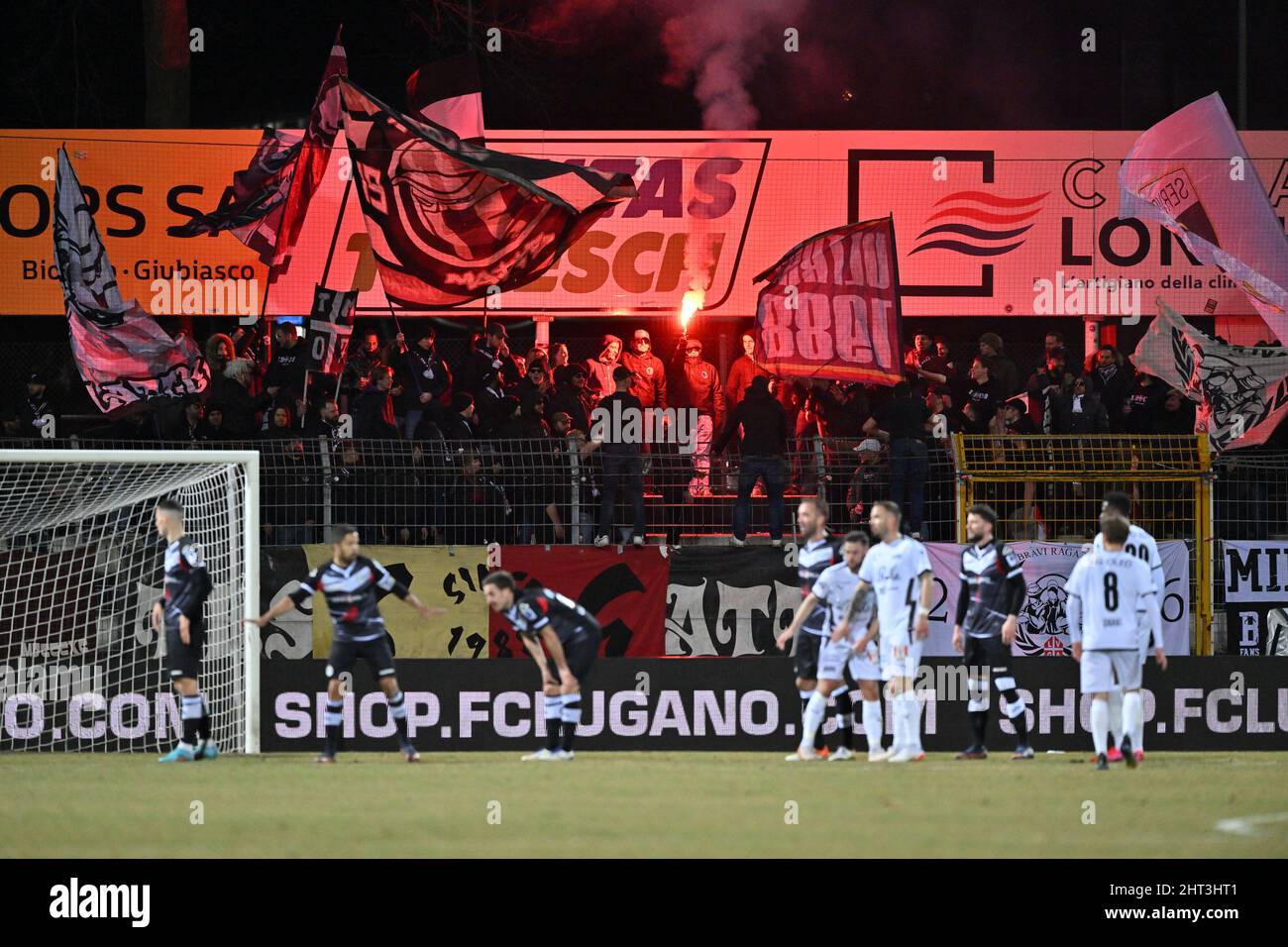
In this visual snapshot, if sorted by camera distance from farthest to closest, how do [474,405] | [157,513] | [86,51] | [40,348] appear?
[86,51]
[40,348]
[474,405]
[157,513]

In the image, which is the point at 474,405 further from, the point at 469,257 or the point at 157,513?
the point at 157,513

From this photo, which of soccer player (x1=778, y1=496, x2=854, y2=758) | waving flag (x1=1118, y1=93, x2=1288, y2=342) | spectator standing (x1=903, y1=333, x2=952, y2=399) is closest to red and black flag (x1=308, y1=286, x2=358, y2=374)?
soccer player (x1=778, y1=496, x2=854, y2=758)

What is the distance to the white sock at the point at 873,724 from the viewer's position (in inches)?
568

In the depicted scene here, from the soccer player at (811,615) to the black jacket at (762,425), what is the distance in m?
2.64

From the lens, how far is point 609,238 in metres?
21.7

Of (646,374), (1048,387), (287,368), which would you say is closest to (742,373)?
(646,374)

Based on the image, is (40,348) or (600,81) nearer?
(40,348)

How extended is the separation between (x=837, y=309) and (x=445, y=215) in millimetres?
3989

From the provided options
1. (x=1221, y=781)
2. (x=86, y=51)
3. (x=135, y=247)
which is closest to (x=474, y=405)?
(x=135, y=247)

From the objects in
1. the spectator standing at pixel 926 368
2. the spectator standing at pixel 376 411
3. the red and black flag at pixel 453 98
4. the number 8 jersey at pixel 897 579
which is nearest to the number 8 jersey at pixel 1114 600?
the number 8 jersey at pixel 897 579

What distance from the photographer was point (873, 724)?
14422 mm

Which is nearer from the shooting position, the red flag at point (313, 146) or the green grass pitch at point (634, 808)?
the green grass pitch at point (634, 808)

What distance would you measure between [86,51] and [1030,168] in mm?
13238

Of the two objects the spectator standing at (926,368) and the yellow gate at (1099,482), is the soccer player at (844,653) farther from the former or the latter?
the spectator standing at (926,368)
